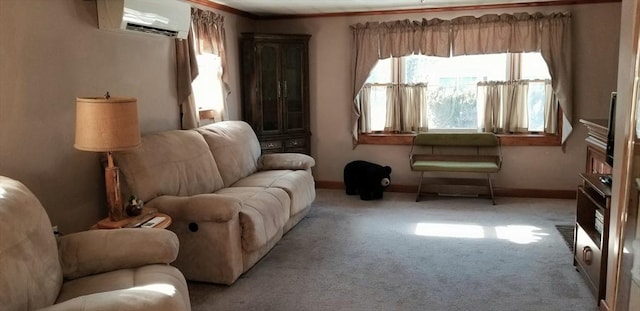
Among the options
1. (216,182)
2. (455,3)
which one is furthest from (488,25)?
(216,182)

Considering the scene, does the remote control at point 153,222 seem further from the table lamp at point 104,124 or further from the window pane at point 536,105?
the window pane at point 536,105

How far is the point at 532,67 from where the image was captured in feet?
17.9

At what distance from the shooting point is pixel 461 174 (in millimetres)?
5781

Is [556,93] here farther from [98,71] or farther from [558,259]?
[98,71]

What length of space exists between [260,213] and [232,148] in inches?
46.9

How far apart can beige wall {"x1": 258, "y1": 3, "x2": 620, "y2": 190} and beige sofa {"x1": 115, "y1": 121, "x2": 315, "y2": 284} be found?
1.47 meters

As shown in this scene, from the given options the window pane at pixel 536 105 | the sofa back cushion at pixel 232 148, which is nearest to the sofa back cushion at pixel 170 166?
the sofa back cushion at pixel 232 148

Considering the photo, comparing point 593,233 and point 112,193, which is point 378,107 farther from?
point 112,193

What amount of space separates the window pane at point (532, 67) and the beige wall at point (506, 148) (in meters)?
0.32

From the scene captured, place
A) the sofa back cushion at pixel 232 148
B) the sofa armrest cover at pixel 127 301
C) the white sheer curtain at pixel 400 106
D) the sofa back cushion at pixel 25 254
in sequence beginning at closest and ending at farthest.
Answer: the sofa armrest cover at pixel 127 301 → the sofa back cushion at pixel 25 254 → the sofa back cushion at pixel 232 148 → the white sheer curtain at pixel 400 106

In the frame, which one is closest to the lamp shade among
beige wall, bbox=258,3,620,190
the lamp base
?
the lamp base

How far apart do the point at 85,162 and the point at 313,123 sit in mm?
3290

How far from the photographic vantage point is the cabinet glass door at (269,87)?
552 centimetres

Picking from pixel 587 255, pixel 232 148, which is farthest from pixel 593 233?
pixel 232 148
